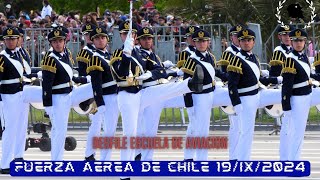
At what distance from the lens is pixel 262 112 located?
90.6 feet

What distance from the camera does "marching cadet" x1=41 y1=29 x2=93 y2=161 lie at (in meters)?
18.5

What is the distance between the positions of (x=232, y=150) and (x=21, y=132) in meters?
3.04

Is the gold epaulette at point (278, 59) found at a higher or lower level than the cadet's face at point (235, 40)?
lower

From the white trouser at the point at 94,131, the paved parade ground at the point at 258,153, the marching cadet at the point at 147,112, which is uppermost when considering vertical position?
the marching cadet at the point at 147,112

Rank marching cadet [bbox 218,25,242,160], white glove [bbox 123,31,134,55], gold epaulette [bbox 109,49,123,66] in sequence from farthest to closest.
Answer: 1. marching cadet [bbox 218,25,242,160]
2. gold epaulette [bbox 109,49,123,66]
3. white glove [bbox 123,31,134,55]

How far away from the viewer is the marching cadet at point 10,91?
19172 mm

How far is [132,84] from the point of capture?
57.7 ft

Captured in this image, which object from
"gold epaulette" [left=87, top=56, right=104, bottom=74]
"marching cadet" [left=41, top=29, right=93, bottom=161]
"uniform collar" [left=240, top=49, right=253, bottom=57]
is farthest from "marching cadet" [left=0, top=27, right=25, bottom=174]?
"uniform collar" [left=240, top=49, right=253, bottom=57]

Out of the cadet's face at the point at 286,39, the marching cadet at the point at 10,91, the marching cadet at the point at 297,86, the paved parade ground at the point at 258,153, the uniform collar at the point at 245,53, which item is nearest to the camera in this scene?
the marching cadet at the point at 297,86

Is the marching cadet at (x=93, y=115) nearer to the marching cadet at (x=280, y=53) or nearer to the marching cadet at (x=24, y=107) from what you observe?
the marching cadet at (x=24, y=107)

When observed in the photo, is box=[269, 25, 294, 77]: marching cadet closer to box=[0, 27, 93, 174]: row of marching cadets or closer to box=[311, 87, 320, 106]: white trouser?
box=[311, 87, 320, 106]: white trouser

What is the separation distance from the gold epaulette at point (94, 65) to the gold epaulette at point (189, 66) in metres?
1.24

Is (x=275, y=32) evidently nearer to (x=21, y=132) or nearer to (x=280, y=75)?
(x=280, y=75)

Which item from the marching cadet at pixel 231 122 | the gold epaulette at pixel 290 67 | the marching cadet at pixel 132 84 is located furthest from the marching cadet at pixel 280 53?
the marching cadet at pixel 132 84
